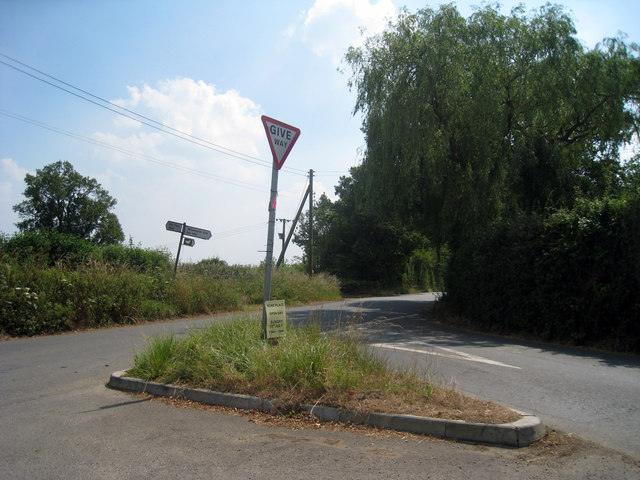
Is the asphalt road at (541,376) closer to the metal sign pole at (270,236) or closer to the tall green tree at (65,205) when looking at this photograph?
the metal sign pole at (270,236)

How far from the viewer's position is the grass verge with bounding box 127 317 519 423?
5016 mm

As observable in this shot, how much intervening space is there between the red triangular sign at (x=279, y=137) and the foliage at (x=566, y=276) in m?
7.60

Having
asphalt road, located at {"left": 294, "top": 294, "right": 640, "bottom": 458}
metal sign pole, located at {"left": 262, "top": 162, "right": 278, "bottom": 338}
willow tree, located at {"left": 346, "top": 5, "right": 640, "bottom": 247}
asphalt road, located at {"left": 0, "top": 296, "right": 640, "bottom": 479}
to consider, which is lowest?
asphalt road, located at {"left": 0, "top": 296, "right": 640, "bottom": 479}

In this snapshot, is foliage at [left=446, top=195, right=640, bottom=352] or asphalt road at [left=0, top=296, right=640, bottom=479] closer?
asphalt road at [left=0, top=296, right=640, bottom=479]

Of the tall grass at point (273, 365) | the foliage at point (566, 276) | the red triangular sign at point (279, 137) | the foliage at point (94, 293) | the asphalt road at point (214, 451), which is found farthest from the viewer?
the foliage at point (94, 293)

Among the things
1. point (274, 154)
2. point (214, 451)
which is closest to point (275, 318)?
point (274, 154)

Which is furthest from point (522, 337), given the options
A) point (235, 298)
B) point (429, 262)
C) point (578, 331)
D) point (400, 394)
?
point (429, 262)

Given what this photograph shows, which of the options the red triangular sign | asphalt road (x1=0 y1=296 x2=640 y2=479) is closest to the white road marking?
asphalt road (x1=0 y1=296 x2=640 y2=479)

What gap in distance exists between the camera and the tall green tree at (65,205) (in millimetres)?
50469

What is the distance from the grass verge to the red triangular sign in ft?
8.42

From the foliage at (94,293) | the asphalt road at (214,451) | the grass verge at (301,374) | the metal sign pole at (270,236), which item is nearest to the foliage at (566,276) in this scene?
the asphalt road at (214,451)

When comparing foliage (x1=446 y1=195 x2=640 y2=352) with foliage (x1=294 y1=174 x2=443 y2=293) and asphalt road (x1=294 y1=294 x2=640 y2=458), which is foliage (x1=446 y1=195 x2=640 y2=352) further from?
foliage (x1=294 y1=174 x2=443 y2=293)

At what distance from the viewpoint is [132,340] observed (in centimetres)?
1089

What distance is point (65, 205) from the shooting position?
51469 millimetres
